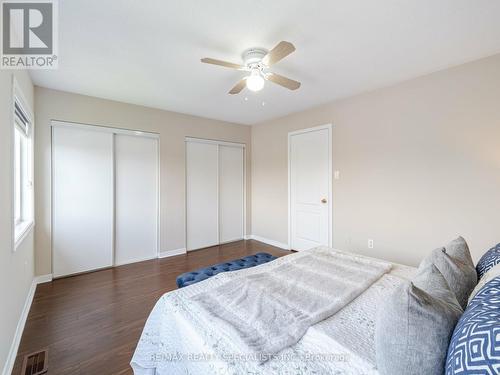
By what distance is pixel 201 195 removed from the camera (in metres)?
4.43

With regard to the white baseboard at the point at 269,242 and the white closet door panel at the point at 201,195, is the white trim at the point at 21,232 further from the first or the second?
the white baseboard at the point at 269,242

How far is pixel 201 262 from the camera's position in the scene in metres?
3.68

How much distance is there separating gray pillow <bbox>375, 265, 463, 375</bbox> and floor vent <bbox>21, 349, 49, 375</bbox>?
7.05 ft

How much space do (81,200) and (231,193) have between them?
8.32 ft

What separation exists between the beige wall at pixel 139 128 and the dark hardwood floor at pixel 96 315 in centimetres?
58

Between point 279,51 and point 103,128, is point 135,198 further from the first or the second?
point 279,51

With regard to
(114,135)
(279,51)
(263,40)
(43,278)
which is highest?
(263,40)

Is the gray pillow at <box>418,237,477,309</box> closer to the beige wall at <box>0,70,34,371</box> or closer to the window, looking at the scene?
the beige wall at <box>0,70,34,371</box>

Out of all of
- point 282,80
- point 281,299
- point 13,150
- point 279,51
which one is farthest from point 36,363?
point 282,80

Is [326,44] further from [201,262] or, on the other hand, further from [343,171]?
[201,262]

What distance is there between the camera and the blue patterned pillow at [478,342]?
0.53 m

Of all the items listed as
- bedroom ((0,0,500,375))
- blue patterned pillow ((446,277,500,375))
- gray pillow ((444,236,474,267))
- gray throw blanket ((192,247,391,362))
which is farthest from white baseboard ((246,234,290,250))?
blue patterned pillow ((446,277,500,375))

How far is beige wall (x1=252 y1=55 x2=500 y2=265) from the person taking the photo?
235cm

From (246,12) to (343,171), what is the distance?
252 centimetres
